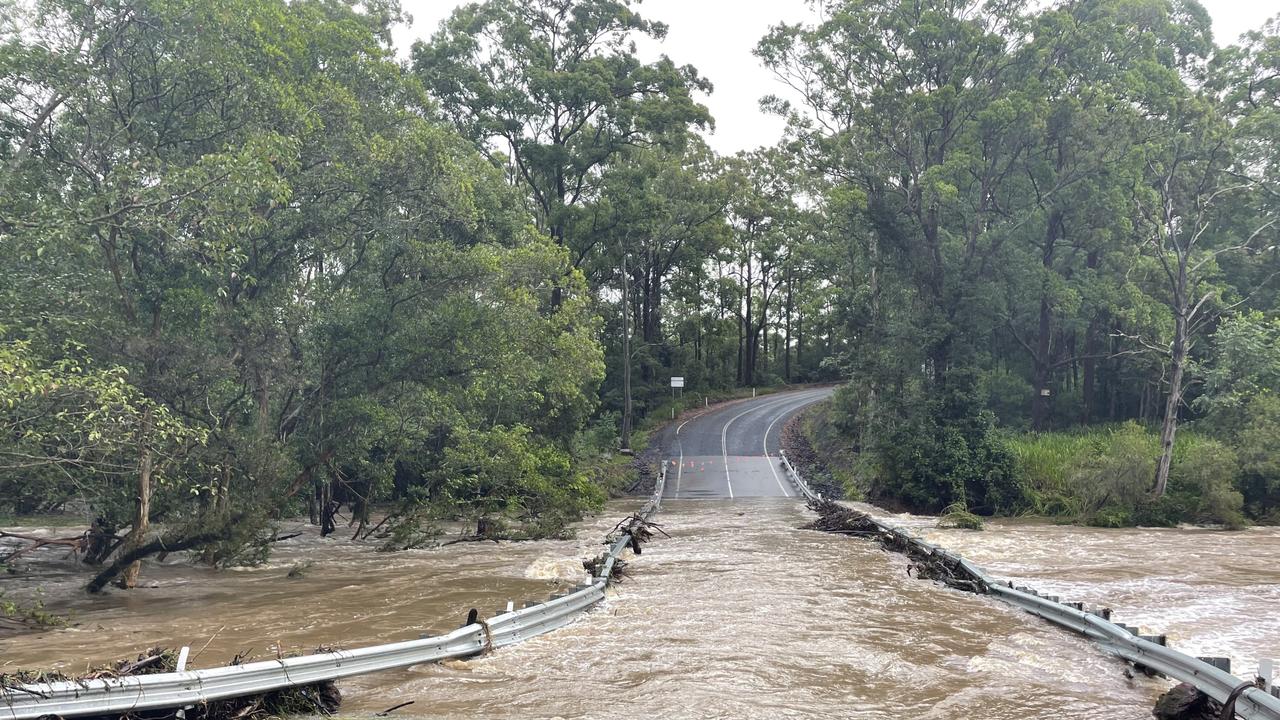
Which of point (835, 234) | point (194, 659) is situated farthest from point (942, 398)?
point (194, 659)

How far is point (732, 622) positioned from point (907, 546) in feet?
26.2

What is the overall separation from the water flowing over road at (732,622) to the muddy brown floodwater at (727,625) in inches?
1.6

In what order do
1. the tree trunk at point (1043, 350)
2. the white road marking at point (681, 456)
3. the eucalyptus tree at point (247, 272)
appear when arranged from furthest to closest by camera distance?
the tree trunk at point (1043, 350) < the white road marking at point (681, 456) < the eucalyptus tree at point (247, 272)

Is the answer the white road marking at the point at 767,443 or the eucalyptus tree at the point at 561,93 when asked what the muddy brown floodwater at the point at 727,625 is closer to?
the white road marking at the point at 767,443

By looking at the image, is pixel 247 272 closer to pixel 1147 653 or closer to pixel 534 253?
pixel 534 253

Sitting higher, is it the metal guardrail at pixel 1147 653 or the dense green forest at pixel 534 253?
the dense green forest at pixel 534 253

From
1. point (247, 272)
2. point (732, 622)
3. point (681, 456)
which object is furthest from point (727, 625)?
point (681, 456)

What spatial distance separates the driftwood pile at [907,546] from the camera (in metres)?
14.3

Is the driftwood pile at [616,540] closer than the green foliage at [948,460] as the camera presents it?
Yes

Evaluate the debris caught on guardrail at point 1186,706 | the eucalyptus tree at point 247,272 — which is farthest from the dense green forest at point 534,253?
the debris caught on guardrail at point 1186,706

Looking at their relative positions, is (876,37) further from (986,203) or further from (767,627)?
(767,627)

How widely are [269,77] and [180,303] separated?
4.88 meters

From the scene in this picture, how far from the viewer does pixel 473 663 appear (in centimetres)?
928

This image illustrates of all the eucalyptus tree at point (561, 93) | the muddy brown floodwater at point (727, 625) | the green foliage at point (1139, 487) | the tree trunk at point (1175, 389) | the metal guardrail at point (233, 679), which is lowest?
the muddy brown floodwater at point (727, 625)
